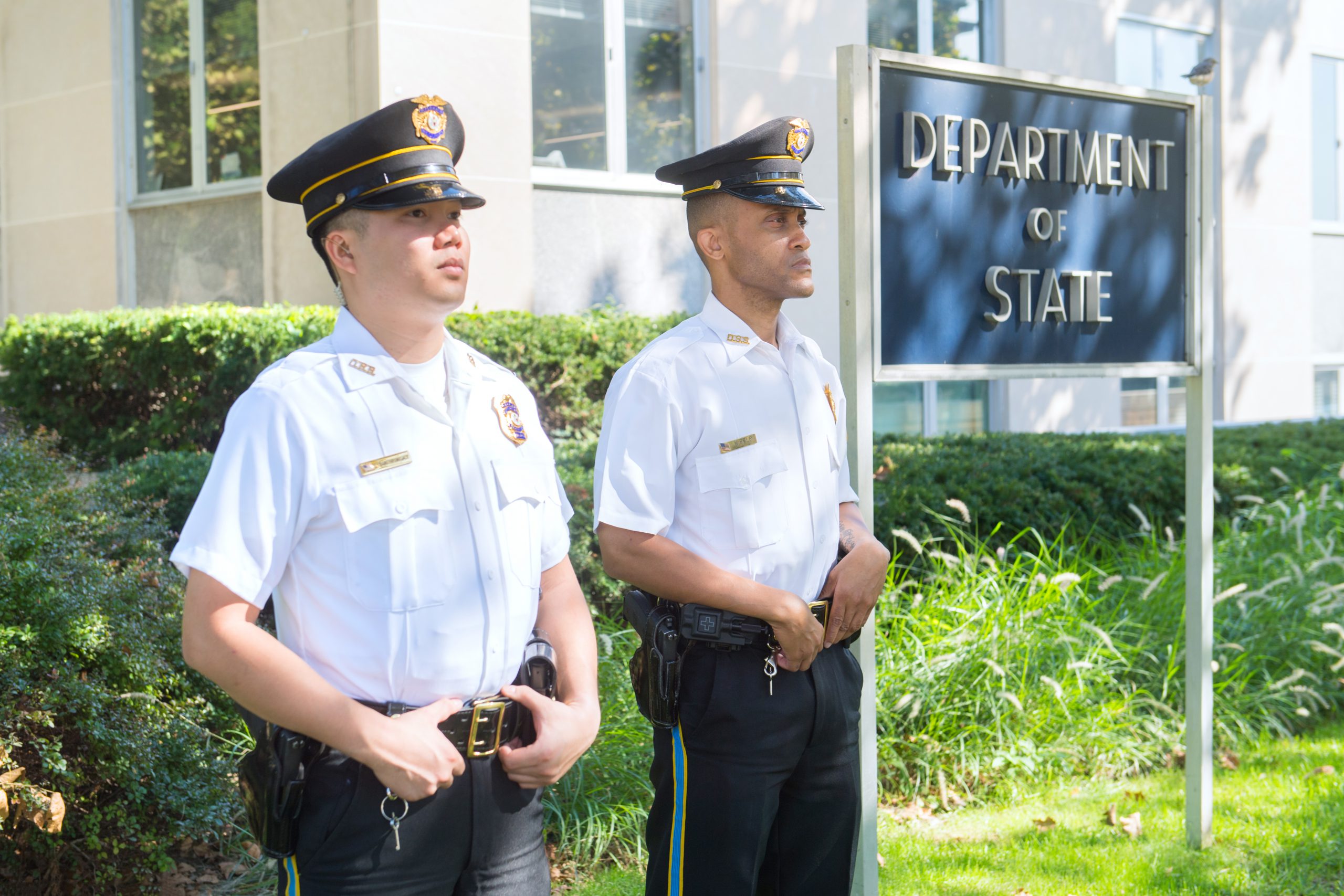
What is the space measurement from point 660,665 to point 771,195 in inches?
46.6

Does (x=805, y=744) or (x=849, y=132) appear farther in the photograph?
(x=849, y=132)

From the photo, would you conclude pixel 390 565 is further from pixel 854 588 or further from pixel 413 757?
pixel 854 588

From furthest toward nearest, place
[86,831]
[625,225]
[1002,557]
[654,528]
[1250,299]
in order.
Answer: [1250,299]
[625,225]
[1002,557]
[86,831]
[654,528]

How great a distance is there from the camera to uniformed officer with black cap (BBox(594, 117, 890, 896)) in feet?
9.95

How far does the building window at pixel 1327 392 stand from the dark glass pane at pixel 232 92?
39.5 ft

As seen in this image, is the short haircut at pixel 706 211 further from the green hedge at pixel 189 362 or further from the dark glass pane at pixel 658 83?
the dark glass pane at pixel 658 83

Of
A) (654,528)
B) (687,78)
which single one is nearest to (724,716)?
(654,528)

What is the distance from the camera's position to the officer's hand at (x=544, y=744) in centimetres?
227

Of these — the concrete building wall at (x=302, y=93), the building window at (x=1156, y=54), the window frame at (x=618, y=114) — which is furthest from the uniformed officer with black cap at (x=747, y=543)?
the building window at (x=1156, y=54)

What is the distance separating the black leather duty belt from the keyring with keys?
5.1 inches

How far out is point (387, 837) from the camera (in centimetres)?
220

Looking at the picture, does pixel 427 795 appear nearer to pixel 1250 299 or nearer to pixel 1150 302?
pixel 1150 302

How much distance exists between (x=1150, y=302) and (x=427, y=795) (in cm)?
362

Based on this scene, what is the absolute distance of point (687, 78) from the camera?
10.3 metres
